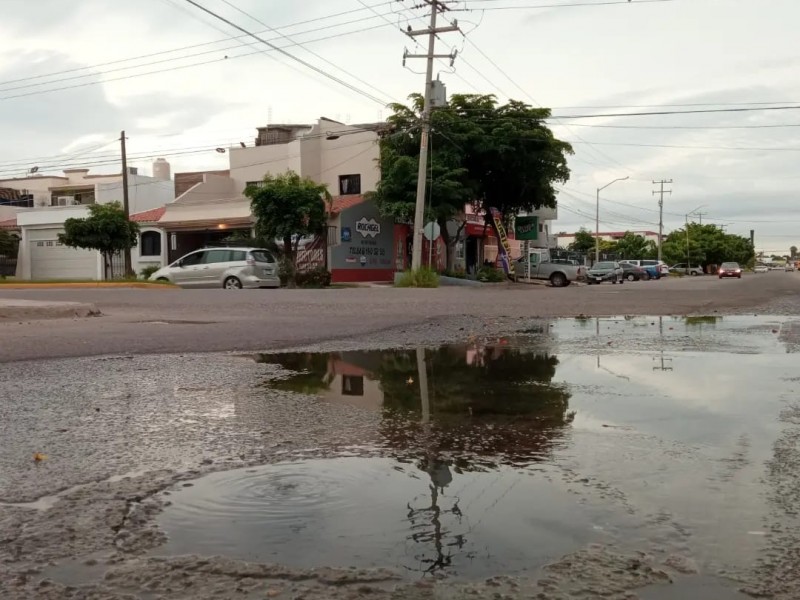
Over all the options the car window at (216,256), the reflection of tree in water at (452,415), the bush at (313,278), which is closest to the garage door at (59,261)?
the car window at (216,256)

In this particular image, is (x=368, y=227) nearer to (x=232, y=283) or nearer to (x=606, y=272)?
(x=232, y=283)

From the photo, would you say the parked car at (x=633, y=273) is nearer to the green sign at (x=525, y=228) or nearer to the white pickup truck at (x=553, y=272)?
the green sign at (x=525, y=228)

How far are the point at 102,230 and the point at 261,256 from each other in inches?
482

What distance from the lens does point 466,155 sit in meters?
37.9

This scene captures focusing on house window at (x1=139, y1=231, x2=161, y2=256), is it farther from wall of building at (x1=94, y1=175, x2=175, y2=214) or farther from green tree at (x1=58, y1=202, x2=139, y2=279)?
wall of building at (x1=94, y1=175, x2=175, y2=214)

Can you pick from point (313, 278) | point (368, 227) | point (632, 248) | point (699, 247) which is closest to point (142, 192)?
point (368, 227)

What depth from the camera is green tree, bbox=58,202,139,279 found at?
3581cm

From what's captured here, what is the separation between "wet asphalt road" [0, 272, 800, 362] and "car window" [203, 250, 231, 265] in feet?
22.8

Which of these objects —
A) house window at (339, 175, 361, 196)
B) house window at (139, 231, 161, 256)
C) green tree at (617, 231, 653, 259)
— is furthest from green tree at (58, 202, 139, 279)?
green tree at (617, 231, 653, 259)

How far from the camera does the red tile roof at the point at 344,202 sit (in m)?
37.0

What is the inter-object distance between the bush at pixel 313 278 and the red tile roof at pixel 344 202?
21.0 ft

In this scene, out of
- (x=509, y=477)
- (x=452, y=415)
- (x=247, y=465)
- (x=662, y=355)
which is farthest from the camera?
(x=662, y=355)

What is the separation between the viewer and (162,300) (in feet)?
59.3

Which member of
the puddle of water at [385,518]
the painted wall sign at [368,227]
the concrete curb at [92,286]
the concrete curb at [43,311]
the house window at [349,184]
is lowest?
the puddle of water at [385,518]
